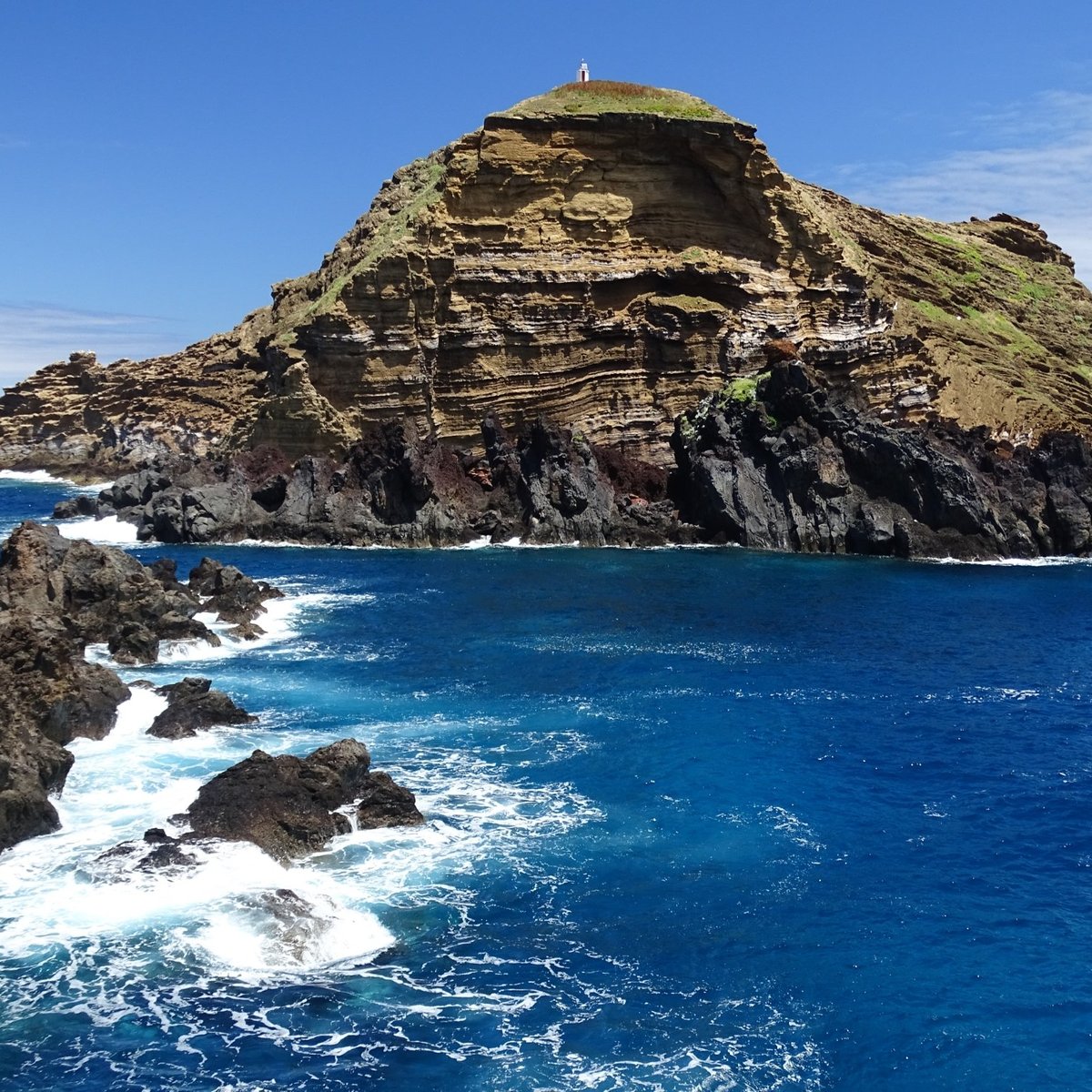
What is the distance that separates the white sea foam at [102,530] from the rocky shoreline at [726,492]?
1.45m

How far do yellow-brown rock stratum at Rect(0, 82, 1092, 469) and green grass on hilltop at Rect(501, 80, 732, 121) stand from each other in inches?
10.2

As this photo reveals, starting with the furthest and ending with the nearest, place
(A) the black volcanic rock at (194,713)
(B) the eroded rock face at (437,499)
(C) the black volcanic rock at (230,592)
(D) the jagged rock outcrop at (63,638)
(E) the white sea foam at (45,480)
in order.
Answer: (E) the white sea foam at (45,480) → (B) the eroded rock face at (437,499) → (C) the black volcanic rock at (230,592) → (A) the black volcanic rock at (194,713) → (D) the jagged rock outcrop at (63,638)

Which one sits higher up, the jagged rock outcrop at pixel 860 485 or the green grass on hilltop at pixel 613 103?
the green grass on hilltop at pixel 613 103

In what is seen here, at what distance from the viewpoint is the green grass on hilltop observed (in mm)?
88875

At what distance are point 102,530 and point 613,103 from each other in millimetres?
49602

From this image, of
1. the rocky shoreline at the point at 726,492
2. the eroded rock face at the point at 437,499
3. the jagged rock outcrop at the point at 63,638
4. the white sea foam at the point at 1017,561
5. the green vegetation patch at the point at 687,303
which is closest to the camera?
the jagged rock outcrop at the point at 63,638

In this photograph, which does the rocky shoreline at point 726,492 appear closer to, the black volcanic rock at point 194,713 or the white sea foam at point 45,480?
the black volcanic rock at point 194,713

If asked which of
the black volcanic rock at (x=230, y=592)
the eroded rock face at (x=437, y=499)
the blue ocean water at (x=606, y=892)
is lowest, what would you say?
the blue ocean water at (x=606, y=892)

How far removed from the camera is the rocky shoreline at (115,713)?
26.9 meters

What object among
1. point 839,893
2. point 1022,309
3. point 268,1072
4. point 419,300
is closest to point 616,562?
point 419,300

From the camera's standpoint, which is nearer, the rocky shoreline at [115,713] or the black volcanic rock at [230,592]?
the rocky shoreline at [115,713]

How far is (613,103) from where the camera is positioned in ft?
301

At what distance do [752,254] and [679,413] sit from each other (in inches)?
572

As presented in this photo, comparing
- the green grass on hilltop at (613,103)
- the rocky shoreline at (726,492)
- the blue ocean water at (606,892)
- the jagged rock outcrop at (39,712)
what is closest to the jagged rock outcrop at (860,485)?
the rocky shoreline at (726,492)
